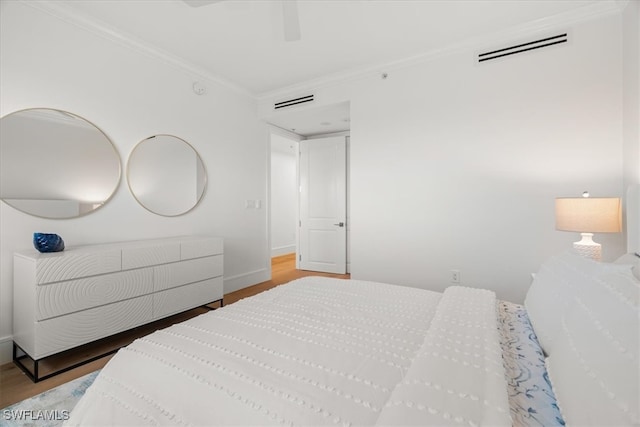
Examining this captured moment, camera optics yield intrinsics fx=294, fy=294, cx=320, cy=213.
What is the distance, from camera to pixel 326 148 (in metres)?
4.93

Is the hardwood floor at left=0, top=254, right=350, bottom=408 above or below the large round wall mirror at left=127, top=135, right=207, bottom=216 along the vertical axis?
below

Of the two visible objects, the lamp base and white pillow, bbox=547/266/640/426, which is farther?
the lamp base

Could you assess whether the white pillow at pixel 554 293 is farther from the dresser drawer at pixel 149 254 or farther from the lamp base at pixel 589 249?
the dresser drawer at pixel 149 254

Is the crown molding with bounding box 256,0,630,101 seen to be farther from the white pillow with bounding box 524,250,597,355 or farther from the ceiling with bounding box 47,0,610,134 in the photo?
the white pillow with bounding box 524,250,597,355

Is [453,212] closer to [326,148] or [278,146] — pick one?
[326,148]

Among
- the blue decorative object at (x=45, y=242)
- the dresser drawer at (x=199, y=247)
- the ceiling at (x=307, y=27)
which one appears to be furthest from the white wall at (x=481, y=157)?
the blue decorative object at (x=45, y=242)

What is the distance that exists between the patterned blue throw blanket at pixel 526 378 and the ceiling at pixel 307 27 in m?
2.43

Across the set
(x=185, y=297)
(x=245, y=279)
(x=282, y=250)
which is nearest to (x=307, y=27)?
(x=185, y=297)

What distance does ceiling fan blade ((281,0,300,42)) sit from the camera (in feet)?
6.05

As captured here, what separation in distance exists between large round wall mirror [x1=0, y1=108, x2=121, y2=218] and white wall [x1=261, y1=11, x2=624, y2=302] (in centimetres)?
252

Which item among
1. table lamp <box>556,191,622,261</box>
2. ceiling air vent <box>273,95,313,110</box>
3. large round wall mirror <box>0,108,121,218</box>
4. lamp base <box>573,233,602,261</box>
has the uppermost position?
ceiling air vent <box>273,95,313,110</box>

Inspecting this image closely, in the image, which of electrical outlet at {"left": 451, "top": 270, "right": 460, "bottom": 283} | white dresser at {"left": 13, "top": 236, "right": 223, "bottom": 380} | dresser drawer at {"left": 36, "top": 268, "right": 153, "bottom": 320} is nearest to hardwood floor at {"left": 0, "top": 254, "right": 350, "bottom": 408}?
white dresser at {"left": 13, "top": 236, "right": 223, "bottom": 380}

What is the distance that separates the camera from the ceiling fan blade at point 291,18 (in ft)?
6.05

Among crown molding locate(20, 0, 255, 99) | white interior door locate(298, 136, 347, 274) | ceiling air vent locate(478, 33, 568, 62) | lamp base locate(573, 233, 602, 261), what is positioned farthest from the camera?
white interior door locate(298, 136, 347, 274)
